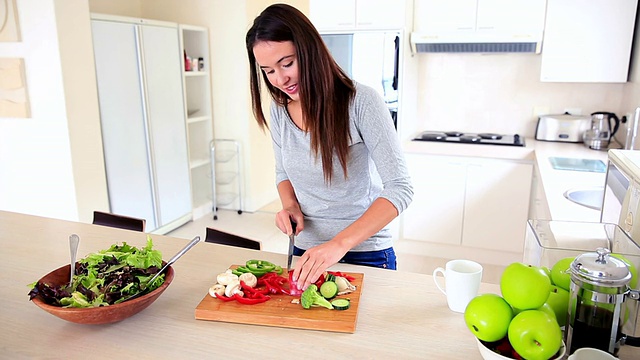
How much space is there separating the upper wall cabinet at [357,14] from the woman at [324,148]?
1.97m

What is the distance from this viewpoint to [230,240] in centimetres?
159

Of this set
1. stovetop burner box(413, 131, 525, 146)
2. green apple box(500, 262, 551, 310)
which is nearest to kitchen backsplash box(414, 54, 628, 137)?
stovetop burner box(413, 131, 525, 146)

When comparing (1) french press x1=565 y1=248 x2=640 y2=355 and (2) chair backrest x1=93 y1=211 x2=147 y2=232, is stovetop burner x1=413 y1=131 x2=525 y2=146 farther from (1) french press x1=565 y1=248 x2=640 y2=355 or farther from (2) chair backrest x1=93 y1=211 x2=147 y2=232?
(1) french press x1=565 y1=248 x2=640 y2=355

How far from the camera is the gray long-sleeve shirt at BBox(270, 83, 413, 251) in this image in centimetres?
132

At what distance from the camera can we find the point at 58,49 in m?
2.89

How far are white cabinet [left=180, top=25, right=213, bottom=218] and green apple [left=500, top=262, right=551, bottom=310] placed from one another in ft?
11.7

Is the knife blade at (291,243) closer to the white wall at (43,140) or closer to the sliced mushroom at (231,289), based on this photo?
the sliced mushroom at (231,289)

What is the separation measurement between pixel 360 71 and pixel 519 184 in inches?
51.0

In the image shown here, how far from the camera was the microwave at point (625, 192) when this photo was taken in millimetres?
1049

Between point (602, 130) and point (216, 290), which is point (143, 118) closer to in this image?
point (216, 290)

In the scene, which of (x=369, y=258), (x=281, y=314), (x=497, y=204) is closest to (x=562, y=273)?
(x=281, y=314)

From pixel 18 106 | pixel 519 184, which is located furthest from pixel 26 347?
pixel 519 184

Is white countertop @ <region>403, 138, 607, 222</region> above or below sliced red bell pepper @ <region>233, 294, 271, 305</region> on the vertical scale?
above

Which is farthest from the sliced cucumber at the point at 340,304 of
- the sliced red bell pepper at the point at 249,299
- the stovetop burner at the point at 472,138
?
the stovetop burner at the point at 472,138
